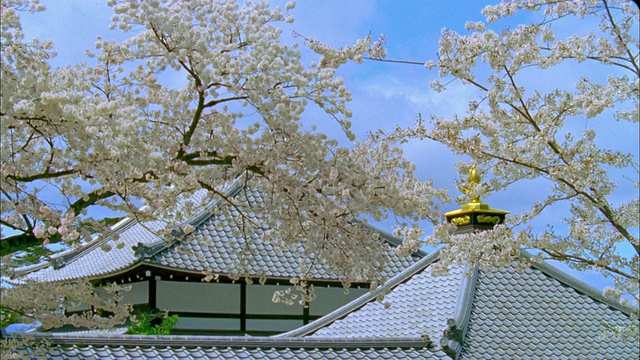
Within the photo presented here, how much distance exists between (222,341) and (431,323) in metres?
3.40

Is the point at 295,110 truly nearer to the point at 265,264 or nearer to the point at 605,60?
the point at 605,60

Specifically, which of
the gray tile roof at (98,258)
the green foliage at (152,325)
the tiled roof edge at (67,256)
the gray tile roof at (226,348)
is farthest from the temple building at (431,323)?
the tiled roof edge at (67,256)

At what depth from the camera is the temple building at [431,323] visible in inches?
356

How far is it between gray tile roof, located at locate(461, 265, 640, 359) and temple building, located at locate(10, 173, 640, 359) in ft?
0.05

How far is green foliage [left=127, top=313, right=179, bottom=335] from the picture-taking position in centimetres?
1361

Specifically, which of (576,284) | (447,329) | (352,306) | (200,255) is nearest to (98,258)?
(200,255)

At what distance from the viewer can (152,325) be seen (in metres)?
14.3

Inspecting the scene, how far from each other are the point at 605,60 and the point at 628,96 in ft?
1.52

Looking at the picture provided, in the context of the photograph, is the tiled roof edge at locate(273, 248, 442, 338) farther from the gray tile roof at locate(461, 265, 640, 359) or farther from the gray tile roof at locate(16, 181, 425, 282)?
the gray tile roof at locate(461, 265, 640, 359)

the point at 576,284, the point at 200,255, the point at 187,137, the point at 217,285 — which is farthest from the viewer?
the point at 217,285

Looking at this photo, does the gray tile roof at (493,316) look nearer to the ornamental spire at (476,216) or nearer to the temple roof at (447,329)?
the temple roof at (447,329)

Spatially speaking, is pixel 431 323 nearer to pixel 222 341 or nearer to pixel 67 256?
pixel 222 341

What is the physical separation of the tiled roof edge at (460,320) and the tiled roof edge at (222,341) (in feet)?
1.04

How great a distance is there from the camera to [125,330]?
15.1 m
